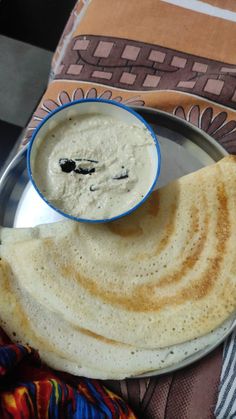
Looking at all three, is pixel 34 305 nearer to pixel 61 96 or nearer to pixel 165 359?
pixel 165 359

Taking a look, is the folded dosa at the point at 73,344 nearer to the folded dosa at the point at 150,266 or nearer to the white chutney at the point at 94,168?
the folded dosa at the point at 150,266

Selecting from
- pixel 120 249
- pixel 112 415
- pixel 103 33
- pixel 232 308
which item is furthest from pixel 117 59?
pixel 112 415

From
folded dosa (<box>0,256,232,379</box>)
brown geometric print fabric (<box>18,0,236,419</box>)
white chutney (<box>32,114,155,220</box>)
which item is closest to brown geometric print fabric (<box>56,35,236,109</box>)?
brown geometric print fabric (<box>18,0,236,419</box>)

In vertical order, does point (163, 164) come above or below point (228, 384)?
above

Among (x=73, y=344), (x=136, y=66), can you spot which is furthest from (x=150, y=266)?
(x=136, y=66)

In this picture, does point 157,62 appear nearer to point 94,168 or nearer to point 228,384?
point 94,168
